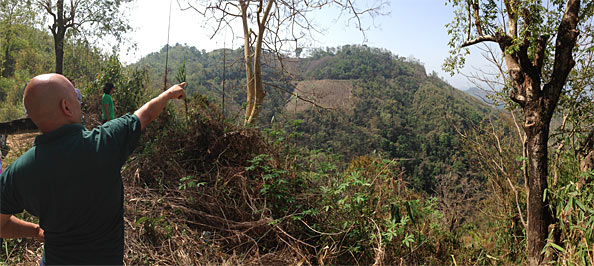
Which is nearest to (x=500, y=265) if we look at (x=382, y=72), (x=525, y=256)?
(x=525, y=256)

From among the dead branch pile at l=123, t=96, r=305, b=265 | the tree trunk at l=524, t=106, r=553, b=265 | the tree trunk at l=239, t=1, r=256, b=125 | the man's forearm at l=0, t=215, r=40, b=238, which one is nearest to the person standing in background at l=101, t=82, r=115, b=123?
the dead branch pile at l=123, t=96, r=305, b=265

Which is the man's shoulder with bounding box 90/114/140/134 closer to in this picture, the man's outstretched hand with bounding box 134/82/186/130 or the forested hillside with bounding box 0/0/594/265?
the man's outstretched hand with bounding box 134/82/186/130

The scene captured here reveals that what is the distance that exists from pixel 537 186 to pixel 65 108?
396cm

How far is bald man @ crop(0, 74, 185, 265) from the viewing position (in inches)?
47.6

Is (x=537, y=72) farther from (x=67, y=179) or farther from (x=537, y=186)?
(x=67, y=179)

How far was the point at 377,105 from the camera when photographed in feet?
118

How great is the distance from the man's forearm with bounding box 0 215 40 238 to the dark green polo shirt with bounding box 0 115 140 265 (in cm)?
8

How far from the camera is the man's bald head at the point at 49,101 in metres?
1.21

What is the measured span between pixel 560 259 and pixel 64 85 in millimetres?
3790

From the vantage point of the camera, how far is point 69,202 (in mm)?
1222

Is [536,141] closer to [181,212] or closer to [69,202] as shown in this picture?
[181,212]

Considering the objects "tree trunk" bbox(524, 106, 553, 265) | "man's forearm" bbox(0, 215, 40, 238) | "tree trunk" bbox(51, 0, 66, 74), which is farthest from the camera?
"tree trunk" bbox(51, 0, 66, 74)

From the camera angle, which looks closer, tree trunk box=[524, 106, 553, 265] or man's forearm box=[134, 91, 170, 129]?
man's forearm box=[134, 91, 170, 129]

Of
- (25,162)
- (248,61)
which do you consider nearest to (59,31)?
(248,61)
